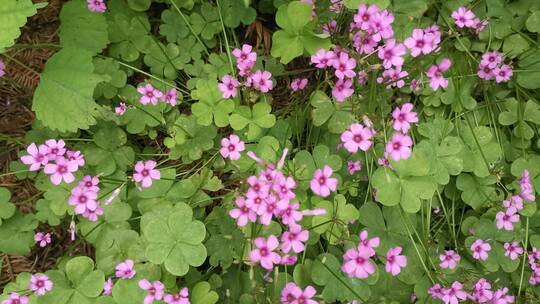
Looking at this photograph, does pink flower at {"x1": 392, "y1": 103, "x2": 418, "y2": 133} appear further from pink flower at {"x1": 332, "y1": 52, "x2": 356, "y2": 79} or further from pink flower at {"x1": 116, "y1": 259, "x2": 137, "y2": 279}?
pink flower at {"x1": 116, "y1": 259, "x2": 137, "y2": 279}

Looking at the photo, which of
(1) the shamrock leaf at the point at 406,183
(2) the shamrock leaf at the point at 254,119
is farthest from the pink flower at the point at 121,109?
(1) the shamrock leaf at the point at 406,183

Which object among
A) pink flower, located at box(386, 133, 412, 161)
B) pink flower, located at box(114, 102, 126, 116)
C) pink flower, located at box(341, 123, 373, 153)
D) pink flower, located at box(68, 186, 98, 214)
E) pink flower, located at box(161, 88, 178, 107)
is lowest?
pink flower, located at box(68, 186, 98, 214)

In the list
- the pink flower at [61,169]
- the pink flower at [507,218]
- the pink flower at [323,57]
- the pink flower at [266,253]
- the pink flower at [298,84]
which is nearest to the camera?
the pink flower at [266,253]

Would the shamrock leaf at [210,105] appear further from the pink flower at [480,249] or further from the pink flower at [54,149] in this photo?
the pink flower at [480,249]

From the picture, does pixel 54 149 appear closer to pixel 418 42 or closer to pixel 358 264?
pixel 358 264

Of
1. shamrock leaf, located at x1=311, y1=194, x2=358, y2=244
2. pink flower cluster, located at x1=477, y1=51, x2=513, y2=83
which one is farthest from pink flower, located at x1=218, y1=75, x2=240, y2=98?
pink flower cluster, located at x1=477, y1=51, x2=513, y2=83

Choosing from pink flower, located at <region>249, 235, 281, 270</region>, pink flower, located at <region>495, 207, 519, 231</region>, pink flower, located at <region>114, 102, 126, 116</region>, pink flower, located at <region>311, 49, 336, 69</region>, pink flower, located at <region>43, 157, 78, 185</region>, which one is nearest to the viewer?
pink flower, located at <region>249, 235, 281, 270</region>

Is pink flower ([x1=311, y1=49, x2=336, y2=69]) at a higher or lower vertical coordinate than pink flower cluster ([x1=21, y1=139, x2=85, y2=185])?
higher
